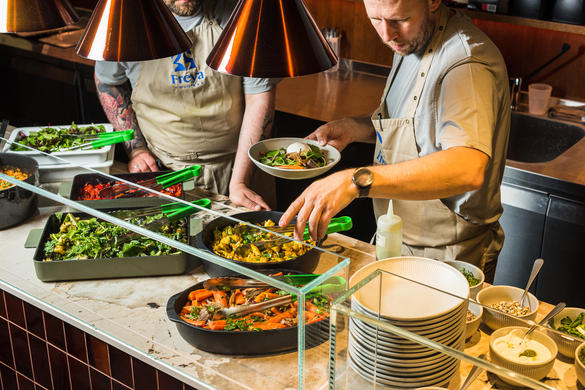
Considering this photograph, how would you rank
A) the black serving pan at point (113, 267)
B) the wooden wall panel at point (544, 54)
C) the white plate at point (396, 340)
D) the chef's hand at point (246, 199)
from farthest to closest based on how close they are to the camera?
the wooden wall panel at point (544, 54), the chef's hand at point (246, 199), the black serving pan at point (113, 267), the white plate at point (396, 340)

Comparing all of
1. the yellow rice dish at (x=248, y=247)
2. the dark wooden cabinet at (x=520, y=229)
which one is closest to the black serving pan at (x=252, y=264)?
the yellow rice dish at (x=248, y=247)

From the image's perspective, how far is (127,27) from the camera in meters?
1.63

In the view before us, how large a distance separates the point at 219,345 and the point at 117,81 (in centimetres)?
196

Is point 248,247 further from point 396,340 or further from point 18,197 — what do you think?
point 18,197

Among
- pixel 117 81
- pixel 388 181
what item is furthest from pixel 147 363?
pixel 117 81

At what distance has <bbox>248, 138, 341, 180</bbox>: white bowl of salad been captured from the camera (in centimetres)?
206

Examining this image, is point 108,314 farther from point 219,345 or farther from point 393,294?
point 393,294

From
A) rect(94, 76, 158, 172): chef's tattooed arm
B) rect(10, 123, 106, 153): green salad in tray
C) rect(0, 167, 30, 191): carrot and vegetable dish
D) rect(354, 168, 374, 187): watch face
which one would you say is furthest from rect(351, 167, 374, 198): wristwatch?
rect(94, 76, 158, 172): chef's tattooed arm

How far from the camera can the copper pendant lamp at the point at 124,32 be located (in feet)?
5.34

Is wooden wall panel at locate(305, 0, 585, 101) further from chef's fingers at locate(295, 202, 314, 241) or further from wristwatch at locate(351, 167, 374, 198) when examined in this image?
chef's fingers at locate(295, 202, 314, 241)

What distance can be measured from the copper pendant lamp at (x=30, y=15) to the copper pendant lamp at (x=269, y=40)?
83cm

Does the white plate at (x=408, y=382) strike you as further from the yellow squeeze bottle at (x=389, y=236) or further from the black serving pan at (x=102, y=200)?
the black serving pan at (x=102, y=200)

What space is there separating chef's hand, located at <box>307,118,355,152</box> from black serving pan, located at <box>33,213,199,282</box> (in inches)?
26.9

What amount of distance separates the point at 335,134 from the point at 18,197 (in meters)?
1.15
